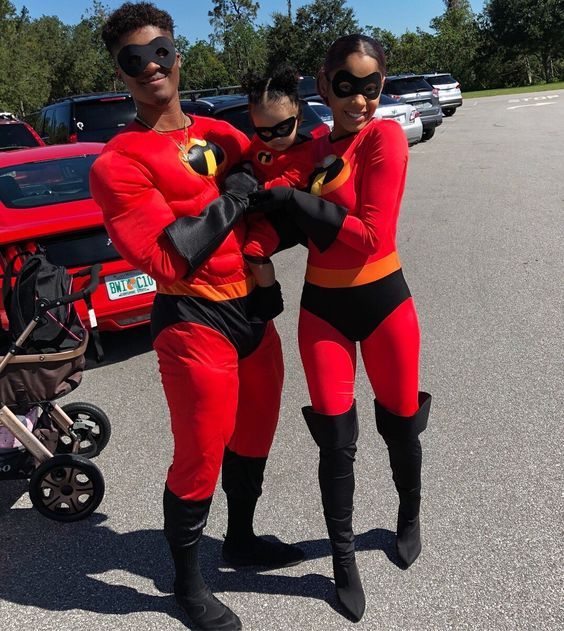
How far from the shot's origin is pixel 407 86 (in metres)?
18.5

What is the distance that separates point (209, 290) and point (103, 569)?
4.66 ft

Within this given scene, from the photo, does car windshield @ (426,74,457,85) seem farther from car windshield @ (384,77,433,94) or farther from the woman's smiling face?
the woman's smiling face

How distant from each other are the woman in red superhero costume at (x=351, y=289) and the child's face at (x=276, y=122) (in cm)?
16

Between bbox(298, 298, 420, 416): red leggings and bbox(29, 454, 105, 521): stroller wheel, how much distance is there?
51.9 inches

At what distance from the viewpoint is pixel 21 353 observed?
10.1 ft

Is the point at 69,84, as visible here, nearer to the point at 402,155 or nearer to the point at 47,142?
the point at 47,142

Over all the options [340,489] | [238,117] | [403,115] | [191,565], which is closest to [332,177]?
[340,489]

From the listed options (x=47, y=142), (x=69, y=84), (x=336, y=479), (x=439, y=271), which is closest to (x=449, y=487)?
(x=336, y=479)

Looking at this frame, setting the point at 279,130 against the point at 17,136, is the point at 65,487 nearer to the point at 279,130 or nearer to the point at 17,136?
the point at 279,130

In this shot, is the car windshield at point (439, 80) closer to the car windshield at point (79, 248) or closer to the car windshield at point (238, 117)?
the car windshield at point (238, 117)

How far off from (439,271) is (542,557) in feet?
13.7

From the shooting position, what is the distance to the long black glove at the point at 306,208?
2076 millimetres

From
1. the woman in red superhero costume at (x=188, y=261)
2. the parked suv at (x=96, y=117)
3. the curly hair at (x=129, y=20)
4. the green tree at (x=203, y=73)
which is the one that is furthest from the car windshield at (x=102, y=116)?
the green tree at (x=203, y=73)

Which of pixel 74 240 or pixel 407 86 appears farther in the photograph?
pixel 407 86
